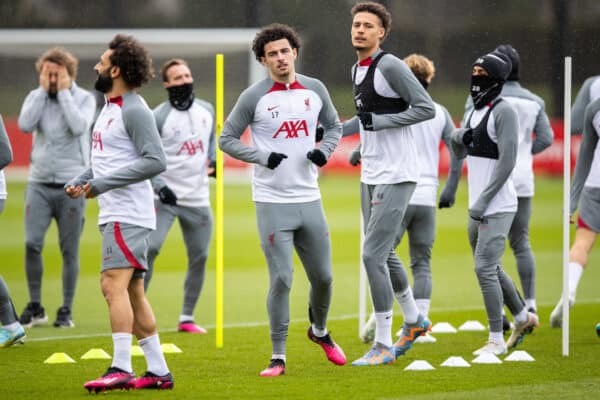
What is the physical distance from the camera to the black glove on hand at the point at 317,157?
7.83m

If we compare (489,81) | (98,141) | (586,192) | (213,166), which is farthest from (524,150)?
(98,141)

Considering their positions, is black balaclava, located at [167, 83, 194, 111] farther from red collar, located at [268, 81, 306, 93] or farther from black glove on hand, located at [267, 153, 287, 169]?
black glove on hand, located at [267, 153, 287, 169]

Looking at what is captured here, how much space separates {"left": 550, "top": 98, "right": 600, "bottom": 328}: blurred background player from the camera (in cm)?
956

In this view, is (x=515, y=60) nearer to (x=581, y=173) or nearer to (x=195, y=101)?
(x=581, y=173)

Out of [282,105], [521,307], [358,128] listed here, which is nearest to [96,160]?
[282,105]

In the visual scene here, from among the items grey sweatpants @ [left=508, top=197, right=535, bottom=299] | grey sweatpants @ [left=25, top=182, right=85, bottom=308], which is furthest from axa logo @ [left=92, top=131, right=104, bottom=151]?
grey sweatpants @ [left=508, top=197, right=535, bottom=299]

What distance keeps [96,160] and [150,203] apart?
42 centimetres

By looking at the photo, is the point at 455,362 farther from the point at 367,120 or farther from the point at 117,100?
the point at 117,100

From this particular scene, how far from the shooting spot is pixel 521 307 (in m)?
9.23

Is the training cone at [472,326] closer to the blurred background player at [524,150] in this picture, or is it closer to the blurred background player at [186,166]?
the blurred background player at [524,150]

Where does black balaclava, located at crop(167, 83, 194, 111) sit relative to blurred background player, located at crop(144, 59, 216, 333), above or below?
above

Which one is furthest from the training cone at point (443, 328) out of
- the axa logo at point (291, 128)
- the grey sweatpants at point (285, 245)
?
the axa logo at point (291, 128)

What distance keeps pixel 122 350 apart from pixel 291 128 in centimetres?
191

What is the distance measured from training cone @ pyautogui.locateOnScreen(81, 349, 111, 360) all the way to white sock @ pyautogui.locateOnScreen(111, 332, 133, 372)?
5.20ft
